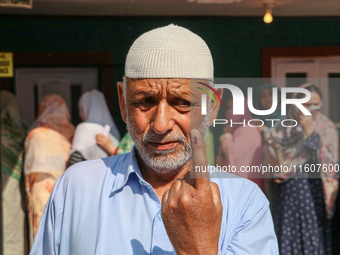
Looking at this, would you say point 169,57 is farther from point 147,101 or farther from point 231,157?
point 231,157

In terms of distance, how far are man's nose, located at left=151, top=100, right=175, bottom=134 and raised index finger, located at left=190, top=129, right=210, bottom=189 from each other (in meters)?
0.24

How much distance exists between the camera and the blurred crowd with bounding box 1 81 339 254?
10.6 feet

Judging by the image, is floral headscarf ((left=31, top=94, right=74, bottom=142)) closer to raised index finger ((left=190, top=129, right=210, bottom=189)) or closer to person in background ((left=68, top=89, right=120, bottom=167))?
person in background ((left=68, top=89, right=120, bottom=167))

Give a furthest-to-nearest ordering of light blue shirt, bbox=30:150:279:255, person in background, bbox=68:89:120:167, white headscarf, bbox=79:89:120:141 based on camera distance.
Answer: white headscarf, bbox=79:89:120:141
person in background, bbox=68:89:120:167
light blue shirt, bbox=30:150:279:255

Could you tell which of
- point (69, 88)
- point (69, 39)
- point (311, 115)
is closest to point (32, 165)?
point (69, 88)

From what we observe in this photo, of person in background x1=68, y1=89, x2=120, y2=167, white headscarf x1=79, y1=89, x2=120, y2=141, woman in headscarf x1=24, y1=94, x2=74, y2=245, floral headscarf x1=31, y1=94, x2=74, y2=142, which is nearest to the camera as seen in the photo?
woman in headscarf x1=24, y1=94, x2=74, y2=245

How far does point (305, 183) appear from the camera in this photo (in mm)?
3318

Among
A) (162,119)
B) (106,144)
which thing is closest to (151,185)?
(162,119)

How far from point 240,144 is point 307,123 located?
0.63m

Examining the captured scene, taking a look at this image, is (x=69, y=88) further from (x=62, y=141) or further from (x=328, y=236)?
(x=328, y=236)

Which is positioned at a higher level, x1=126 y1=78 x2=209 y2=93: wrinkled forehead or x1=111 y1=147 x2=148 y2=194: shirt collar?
x1=126 y1=78 x2=209 y2=93: wrinkled forehead

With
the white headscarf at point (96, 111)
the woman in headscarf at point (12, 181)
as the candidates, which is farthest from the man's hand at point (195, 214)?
the woman in headscarf at point (12, 181)

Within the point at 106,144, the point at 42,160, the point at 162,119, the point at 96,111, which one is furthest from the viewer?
the point at 96,111

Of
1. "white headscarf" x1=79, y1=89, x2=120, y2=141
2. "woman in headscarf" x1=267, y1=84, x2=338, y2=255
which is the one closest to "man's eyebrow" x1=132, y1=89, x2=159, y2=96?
"woman in headscarf" x1=267, y1=84, x2=338, y2=255
